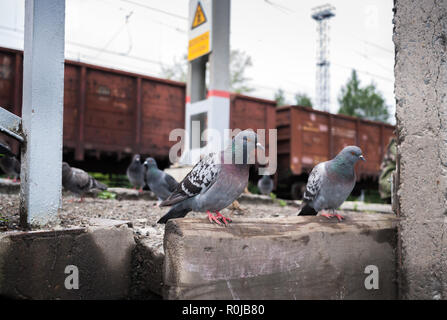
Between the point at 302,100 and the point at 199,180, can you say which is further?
the point at 302,100

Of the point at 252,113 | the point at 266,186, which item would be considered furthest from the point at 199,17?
the point at 266,186

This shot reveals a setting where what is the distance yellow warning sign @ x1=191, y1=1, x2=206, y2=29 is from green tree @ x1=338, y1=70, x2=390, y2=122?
26.5 metres

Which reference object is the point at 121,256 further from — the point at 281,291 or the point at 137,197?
the point at 137,197

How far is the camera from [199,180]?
232cm

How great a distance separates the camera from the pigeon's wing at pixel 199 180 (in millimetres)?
2264

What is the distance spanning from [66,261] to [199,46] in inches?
161

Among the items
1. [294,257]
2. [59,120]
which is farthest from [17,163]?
[294,257]

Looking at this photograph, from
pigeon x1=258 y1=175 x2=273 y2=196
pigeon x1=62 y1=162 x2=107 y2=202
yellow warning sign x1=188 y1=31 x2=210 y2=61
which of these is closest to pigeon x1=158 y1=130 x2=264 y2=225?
pigeon x1=62 y1=162 x2=107 y2=202

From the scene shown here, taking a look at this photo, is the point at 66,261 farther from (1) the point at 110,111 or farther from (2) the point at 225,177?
(1) the point at 110,111

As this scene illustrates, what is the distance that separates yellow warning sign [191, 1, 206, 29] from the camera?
540 centimetres

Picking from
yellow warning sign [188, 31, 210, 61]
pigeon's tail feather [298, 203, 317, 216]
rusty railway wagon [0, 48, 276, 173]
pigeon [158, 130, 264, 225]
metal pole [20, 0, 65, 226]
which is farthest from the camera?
rusty railway wagon [0, 48, 276, 173]

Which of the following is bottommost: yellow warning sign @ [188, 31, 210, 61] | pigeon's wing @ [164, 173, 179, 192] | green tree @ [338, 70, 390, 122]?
pigeon's wing @ [164, 173, 179, 192]

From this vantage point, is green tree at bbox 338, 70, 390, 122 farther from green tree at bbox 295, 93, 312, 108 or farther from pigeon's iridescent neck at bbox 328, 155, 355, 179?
pigeon's iridescent neck at bbox 328, 155, 355, 179

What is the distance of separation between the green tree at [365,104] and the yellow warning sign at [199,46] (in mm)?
26349
